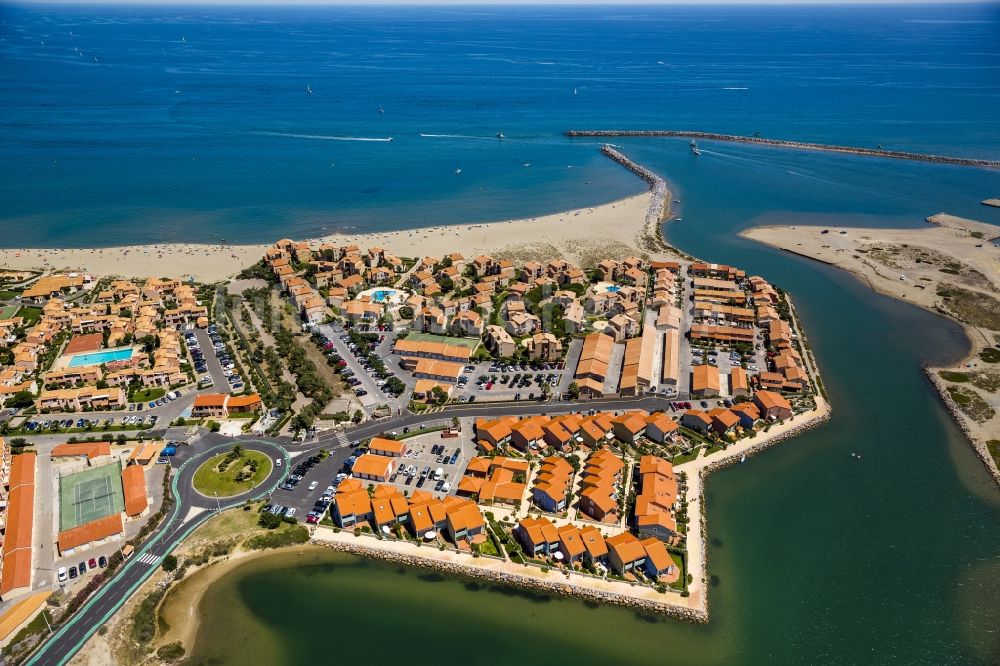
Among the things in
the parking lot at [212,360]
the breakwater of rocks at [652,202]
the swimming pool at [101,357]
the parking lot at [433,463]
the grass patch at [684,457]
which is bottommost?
the grass patch at [684,457]

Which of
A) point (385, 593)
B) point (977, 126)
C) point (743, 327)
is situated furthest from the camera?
point (977, 126)

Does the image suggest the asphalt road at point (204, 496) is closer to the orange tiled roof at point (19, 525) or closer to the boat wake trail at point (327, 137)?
the orange tiled roof at point (19, 525)

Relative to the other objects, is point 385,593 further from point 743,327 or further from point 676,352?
point 743,327

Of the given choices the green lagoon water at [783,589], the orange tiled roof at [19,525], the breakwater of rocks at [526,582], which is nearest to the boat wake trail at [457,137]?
the green lagoon water at [783,589]

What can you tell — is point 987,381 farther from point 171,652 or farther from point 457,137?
point 457,137

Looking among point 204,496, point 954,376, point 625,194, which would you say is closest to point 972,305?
point 954,376

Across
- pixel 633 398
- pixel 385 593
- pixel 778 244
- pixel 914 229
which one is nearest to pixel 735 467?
pixel 633 398

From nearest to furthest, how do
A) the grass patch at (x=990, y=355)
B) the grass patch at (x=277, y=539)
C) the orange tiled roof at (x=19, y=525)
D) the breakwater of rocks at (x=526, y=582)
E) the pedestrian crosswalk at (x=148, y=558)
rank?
1. the orange tiled roof at (x=19, y=525)
2. the breakwater of rocks at (x=526, y=582)
3. the pedestrian crosswalk at (x=148, y=558)
4. the grass patch at (x=277, y=539)
5. the grass patch at (x=990, y=355)
